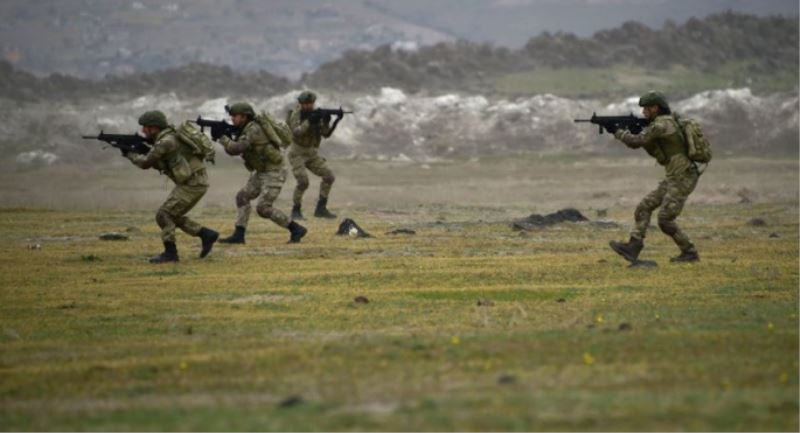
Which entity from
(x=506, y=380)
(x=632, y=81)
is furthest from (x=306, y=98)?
(x=632, y=81)

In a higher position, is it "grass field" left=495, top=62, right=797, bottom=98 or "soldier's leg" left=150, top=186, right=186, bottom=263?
"grass field" left=495, top=62, right=797, bottom=98

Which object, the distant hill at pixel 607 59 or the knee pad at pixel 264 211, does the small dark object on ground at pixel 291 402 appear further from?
the distant hill at pixel 607 59

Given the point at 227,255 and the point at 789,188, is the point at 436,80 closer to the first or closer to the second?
the point at 789,188

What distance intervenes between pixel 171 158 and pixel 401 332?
712 centimetres

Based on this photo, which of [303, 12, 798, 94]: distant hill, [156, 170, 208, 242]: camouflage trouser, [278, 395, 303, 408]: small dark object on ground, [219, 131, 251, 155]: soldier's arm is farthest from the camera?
[303, 12, 798, 94]: distant hill

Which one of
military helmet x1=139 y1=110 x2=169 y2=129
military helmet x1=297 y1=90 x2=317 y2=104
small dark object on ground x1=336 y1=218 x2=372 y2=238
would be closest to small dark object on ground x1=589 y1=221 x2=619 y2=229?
small dark object on ground x1=336 y1=218 x2=372 y2=238

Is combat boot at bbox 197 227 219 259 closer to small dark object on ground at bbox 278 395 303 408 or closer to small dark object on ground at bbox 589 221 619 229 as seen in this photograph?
small dark object on ground at bbox 589 221 619 229

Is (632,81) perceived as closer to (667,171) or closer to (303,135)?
(303,135)

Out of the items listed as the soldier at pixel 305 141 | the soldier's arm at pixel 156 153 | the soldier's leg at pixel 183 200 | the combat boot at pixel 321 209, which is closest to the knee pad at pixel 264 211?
the soldier's leg at pixel 183 200

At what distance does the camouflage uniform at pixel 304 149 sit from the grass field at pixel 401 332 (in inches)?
31.0

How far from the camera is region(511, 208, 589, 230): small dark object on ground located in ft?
92.5

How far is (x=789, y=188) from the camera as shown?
41.3 metres

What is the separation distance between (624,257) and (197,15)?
10171cm

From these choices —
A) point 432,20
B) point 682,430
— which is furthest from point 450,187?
point 432,20
